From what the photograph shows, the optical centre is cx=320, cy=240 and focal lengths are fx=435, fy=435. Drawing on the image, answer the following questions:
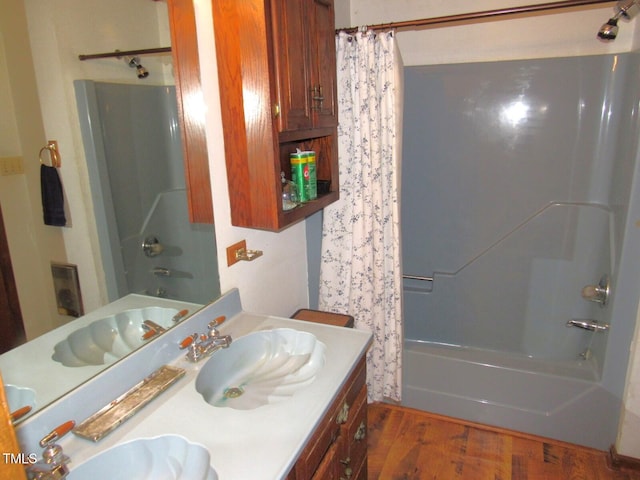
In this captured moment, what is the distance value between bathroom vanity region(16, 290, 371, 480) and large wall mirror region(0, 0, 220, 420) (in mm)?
67

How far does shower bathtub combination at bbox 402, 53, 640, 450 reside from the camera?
80.6 inches

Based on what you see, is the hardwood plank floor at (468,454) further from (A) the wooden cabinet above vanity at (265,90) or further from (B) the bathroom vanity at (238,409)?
(A) the wooden cabinet above vanity at (265,90)

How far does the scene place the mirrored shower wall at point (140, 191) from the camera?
1.05 metres

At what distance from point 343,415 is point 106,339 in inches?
27.3

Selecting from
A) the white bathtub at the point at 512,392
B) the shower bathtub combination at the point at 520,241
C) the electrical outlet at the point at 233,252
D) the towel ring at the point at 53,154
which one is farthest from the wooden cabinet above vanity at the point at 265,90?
the white bathtub at the point at 512,392

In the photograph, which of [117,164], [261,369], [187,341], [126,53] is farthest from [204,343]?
[126,53]

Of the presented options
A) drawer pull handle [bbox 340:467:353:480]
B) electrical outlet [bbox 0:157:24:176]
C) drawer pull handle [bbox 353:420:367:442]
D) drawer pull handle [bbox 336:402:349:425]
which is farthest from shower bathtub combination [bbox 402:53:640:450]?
electrical outlet [bbox 0:157:24:176]

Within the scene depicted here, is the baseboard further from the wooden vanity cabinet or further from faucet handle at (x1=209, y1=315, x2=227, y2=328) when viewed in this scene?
faucet handle at (x1=209, y1=315, x2=227, y2=328)

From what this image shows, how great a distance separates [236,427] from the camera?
101cm

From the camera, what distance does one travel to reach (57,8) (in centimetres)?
95

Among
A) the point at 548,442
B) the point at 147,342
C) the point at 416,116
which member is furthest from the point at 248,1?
the point at 548,442

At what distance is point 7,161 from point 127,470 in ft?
2.30

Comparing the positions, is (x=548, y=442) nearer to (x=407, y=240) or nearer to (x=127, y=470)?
(x=407, y=240)

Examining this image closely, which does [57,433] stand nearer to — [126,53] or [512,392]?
[126,53]
